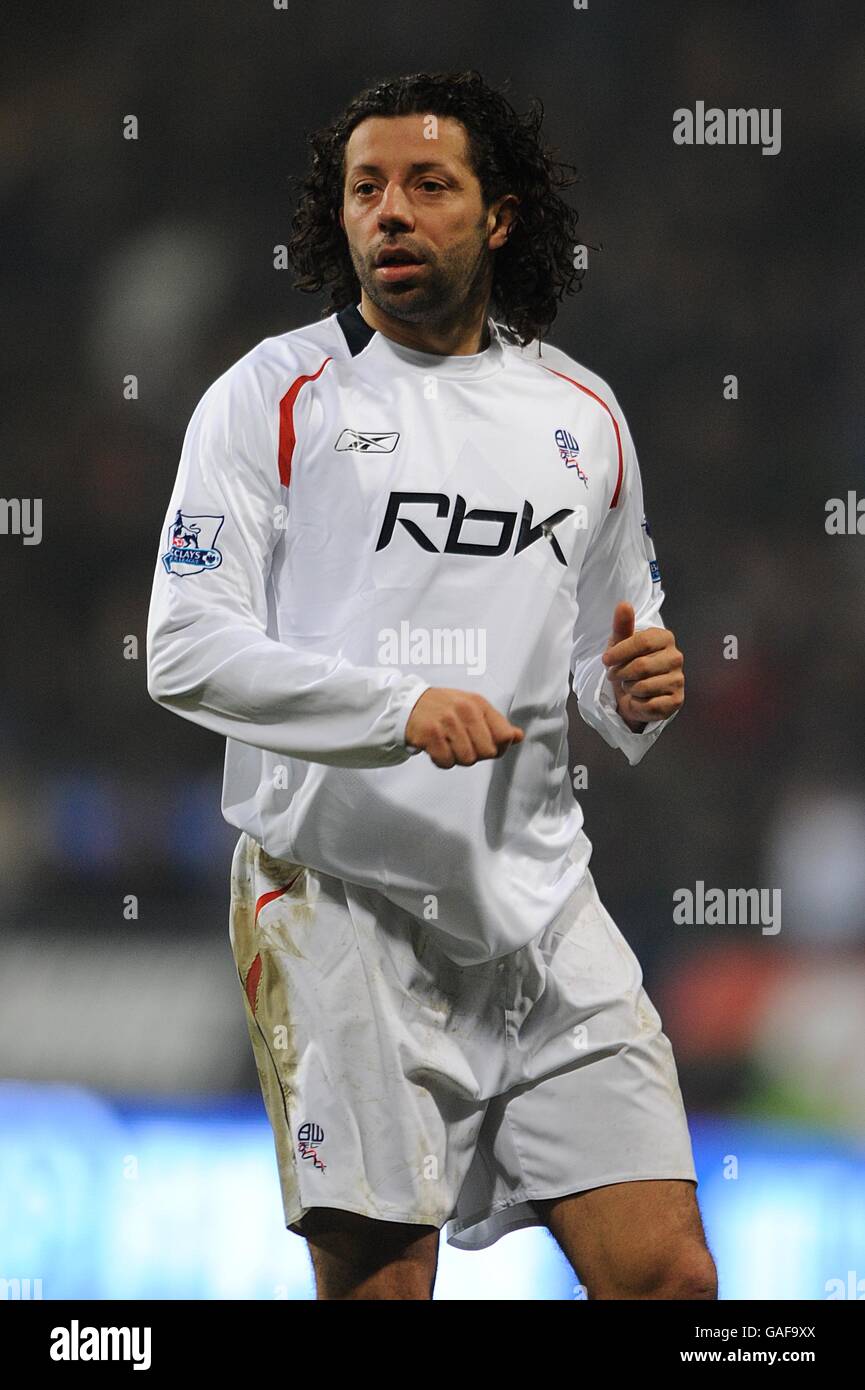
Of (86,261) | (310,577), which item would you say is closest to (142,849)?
(86,261)

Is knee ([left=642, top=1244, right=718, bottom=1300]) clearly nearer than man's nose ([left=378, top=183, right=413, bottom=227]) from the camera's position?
Yes

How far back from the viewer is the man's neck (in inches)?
83.0

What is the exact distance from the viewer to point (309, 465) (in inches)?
78.2

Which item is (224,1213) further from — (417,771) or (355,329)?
(355,329)

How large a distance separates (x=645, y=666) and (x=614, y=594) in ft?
0.89

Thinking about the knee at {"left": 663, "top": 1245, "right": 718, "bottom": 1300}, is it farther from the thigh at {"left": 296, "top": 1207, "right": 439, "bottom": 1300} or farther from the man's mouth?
the man's mouth

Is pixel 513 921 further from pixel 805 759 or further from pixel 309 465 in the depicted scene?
pixel 805 759

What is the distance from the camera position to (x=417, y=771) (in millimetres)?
1938

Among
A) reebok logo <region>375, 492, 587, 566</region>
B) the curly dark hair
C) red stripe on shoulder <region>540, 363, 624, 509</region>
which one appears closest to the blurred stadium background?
the curly dark hair

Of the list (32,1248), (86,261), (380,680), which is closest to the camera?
(380,680)

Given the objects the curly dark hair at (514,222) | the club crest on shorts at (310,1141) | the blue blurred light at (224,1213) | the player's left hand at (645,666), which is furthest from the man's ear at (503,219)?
the blue blurred light at (224,1213)

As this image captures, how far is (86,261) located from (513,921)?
1828mm

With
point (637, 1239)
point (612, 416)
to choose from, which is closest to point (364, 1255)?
point (637, 1239)

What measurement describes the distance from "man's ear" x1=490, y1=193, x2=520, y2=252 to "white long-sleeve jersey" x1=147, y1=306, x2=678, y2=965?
214mm
